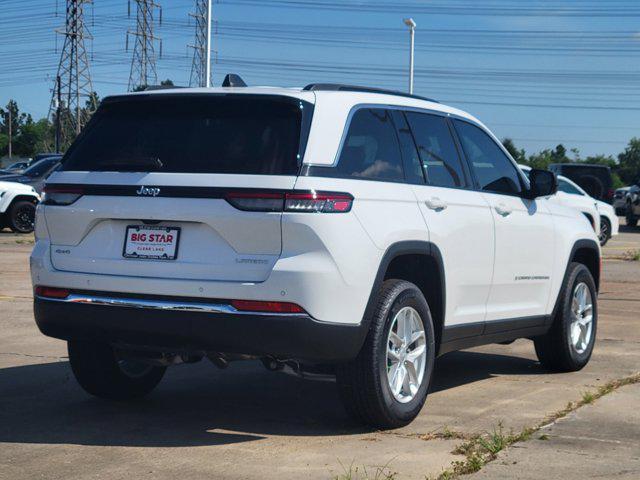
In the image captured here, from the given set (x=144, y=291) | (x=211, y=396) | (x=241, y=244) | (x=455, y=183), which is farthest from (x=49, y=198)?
(x=455, y=183)

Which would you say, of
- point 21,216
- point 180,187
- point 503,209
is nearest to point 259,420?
point 180,187

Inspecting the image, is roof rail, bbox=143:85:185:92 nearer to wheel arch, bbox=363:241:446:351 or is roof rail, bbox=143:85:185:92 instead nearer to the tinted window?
wheel arch, bbox=363:241:446:351

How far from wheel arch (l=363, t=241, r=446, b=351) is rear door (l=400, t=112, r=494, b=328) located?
0.06 m

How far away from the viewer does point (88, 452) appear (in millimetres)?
5516

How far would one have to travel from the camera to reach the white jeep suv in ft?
18.0

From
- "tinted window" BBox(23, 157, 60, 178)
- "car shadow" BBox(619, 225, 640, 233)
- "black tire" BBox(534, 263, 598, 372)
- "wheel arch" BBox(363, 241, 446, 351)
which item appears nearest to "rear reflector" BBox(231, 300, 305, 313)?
"wheel arch" BBox(363, 241, 446, 351)

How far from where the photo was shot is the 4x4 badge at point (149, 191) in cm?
573

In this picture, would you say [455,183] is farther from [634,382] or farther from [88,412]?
[88,412]

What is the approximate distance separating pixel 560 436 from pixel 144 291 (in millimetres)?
2289

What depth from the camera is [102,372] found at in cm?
673

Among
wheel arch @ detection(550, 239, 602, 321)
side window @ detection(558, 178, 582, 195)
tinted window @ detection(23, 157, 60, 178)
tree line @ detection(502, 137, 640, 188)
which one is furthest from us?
tree line @ detection(502, 137, 640, 188)

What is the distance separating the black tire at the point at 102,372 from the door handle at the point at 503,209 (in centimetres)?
250

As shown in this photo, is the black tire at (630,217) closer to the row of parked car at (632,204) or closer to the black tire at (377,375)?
the row of parked car at (632,204)

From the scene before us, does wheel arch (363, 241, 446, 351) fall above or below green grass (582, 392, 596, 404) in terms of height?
above
